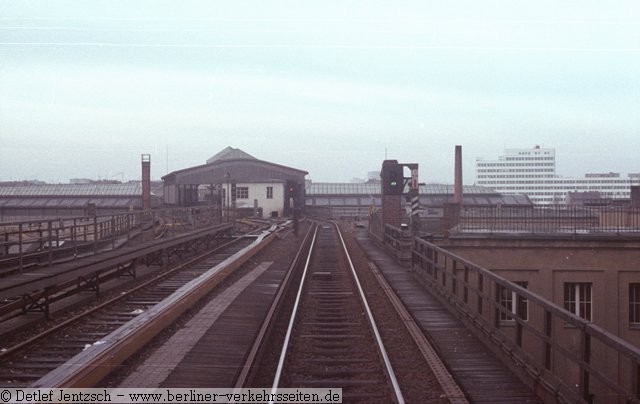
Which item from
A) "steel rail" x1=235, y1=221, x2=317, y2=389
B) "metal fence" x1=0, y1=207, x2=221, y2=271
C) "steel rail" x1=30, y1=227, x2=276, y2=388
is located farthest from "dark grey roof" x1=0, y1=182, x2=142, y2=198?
"steel rail" x1=30, y1=227, x2=276, y2=388

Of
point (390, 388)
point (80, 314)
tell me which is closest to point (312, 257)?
point (80, 314)

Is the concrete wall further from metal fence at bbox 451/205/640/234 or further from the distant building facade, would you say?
the distant building facade

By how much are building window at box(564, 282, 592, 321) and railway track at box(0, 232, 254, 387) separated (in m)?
12.8

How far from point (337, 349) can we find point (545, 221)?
56.9 feet

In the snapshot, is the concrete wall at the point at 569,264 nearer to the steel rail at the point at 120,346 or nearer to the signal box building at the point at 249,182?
the steel rail at the point at 120,346

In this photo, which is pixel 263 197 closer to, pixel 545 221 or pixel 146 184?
pixel 146 184

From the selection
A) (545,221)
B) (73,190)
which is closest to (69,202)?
(73,190)

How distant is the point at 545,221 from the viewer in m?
24.8

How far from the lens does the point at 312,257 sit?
26.0m

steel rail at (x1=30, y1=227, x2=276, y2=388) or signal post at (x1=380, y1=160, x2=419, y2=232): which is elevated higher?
signal post at (x1=380, y1=160, x2=419, y2=232)

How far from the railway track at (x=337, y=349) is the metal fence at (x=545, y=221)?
882cm

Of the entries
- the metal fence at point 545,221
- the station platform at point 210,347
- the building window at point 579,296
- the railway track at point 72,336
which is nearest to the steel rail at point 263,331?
the station platform at point 210,347

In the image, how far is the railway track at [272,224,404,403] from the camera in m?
7.69

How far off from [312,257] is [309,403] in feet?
62.9
